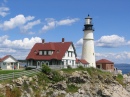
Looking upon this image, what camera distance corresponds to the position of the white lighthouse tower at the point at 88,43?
195 feet

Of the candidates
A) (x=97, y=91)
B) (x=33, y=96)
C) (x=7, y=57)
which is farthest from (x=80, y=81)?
(x=7, y=57)

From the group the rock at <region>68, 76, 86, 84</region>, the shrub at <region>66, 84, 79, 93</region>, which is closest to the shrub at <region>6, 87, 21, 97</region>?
the shrub at <region>66, 84, 79, 93</region>

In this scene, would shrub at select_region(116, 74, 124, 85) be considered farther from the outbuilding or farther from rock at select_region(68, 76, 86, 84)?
rock at select_region(68, 76, 86, 84)

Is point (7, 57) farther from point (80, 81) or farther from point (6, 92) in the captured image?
point (6, 92)

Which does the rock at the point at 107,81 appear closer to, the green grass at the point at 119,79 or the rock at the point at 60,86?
the green grass at the point at 119,79

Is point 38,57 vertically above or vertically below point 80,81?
above

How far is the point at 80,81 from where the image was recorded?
1781 inches

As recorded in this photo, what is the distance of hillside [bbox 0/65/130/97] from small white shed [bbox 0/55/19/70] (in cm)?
1410

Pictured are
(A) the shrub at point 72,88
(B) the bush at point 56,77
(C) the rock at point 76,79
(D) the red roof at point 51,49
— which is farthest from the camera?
(D) the red roof at point 51,49

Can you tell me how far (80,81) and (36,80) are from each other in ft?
26.9

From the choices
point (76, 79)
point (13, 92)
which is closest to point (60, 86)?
point (76, 79)


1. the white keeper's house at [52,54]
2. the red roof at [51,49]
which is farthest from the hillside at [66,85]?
the red roof at [51,49]

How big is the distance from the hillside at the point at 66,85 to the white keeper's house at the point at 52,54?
4793 millimetres

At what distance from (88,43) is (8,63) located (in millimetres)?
16263
